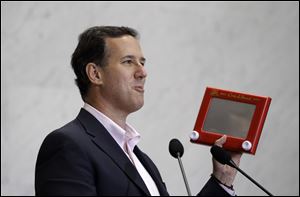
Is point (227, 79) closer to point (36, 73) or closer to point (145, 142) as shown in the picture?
point (145, 142)

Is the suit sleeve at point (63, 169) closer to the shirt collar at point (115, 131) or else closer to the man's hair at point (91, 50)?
the shirt collar at point (115, 131)

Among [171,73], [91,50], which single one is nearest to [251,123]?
[91,50]

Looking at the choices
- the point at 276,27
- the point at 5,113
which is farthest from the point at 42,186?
the point at 276,27

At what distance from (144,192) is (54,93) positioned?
1429mm

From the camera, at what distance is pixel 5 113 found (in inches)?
125

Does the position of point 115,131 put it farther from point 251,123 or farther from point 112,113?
point 251,123

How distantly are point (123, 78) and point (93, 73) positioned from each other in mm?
107

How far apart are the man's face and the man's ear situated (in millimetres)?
14

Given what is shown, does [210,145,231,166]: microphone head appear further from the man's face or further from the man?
the man's face

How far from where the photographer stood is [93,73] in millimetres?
2219

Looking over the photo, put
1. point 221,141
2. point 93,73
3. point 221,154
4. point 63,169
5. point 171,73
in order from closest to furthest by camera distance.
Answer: point 63,169 → point 221,154 → point 221,141 → point 93,73 → point 171,73

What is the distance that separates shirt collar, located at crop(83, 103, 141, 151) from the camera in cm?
211

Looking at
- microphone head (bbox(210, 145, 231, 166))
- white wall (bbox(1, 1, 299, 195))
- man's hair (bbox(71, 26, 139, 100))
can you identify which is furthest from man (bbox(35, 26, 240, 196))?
white wall (bbox(1, 1, 299, 195))

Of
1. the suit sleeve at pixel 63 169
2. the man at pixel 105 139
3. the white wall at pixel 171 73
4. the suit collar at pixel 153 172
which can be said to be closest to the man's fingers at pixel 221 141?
the man at pixel 105 139
